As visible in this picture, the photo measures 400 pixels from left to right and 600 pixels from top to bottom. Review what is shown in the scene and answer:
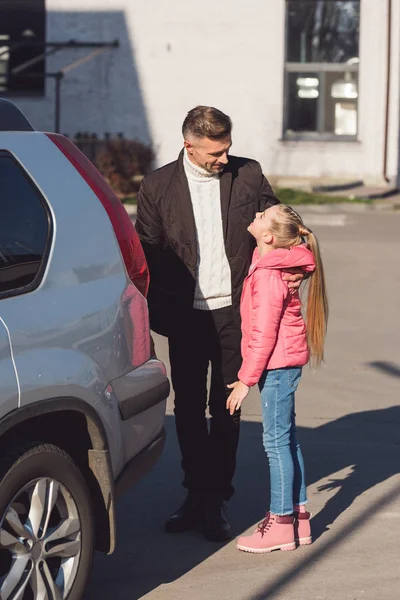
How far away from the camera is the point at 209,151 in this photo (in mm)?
5215

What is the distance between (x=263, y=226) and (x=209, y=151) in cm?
43

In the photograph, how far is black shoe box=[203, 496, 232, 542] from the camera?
541cm

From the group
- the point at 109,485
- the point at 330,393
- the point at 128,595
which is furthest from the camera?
the point at 330,393

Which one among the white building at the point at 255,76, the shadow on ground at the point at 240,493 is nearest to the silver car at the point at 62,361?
the shadow on ground at the point at 240,493

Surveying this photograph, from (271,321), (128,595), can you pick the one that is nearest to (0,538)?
(128,595)

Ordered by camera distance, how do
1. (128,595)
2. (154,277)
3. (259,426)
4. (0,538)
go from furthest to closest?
(259,426), (154,277), (128,595), (0,538)

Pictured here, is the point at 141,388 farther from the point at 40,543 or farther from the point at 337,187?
the point at 337,187

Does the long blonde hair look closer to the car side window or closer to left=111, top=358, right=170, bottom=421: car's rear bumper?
left=111, top=358, right=170, bottom=421: car's rear bumper

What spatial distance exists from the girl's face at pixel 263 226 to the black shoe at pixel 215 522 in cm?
124

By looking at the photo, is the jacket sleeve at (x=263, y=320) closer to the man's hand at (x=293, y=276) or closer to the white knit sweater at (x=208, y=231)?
the man's hand at (x=293, y=276)

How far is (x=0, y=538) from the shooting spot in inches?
152

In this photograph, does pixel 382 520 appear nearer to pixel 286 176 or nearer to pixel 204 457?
pixel 204 457

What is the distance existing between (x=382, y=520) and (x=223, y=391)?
984 mm

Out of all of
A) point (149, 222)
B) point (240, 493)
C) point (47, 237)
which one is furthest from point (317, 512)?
point (47, 237)
